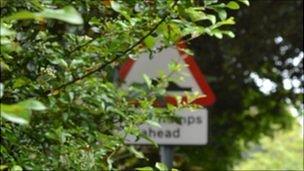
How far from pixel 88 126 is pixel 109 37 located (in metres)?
0.46

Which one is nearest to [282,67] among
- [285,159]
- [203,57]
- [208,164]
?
[203,57]

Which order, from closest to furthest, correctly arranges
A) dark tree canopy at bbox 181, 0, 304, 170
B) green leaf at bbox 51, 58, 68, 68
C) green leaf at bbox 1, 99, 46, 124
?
green leaf at bbox 1, 99, 46, 124 < green leaf at bbox 51, 58, 68, 68 < dark tree canopy at bbox 181, 0, 304, 170

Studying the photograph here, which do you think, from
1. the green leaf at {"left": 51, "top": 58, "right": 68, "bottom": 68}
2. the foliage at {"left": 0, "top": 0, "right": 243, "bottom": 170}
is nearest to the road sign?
the foliage at {"left": 0, "top": 0, "right": 243, "bottom": 170}

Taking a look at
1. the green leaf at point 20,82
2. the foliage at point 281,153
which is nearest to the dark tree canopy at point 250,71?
the green leaf at point 20,82

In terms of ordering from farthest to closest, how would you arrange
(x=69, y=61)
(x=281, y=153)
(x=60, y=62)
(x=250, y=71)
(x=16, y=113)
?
(x=281, y=153) < (x=250, y=71) < (x=69, y=61) < (x=60, y=62) < (x=16, y=113)

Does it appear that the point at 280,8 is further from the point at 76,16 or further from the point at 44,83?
the point at 76,16

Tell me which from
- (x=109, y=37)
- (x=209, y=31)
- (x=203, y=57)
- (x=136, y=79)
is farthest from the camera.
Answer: (x=203, y=57)

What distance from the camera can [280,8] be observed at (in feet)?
19.6

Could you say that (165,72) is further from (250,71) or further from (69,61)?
(250,71)

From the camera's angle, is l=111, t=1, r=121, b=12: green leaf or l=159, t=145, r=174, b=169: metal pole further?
l=159, t=145, r=174, b=169: metal pole

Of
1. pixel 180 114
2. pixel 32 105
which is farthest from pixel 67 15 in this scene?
pixel 180 114

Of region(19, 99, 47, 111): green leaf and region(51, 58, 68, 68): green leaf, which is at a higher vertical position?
region(51, 58, 68, 68): green leaf

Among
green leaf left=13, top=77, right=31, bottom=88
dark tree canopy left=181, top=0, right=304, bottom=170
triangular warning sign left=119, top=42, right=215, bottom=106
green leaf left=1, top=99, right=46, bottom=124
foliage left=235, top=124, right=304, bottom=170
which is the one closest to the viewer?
green leaf left=1, top=99, right=46, bottom=124

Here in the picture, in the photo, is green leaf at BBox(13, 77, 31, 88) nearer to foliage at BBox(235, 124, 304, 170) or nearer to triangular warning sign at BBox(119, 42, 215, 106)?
triangular warning sign at BBox(119, 42, 215, 106)
